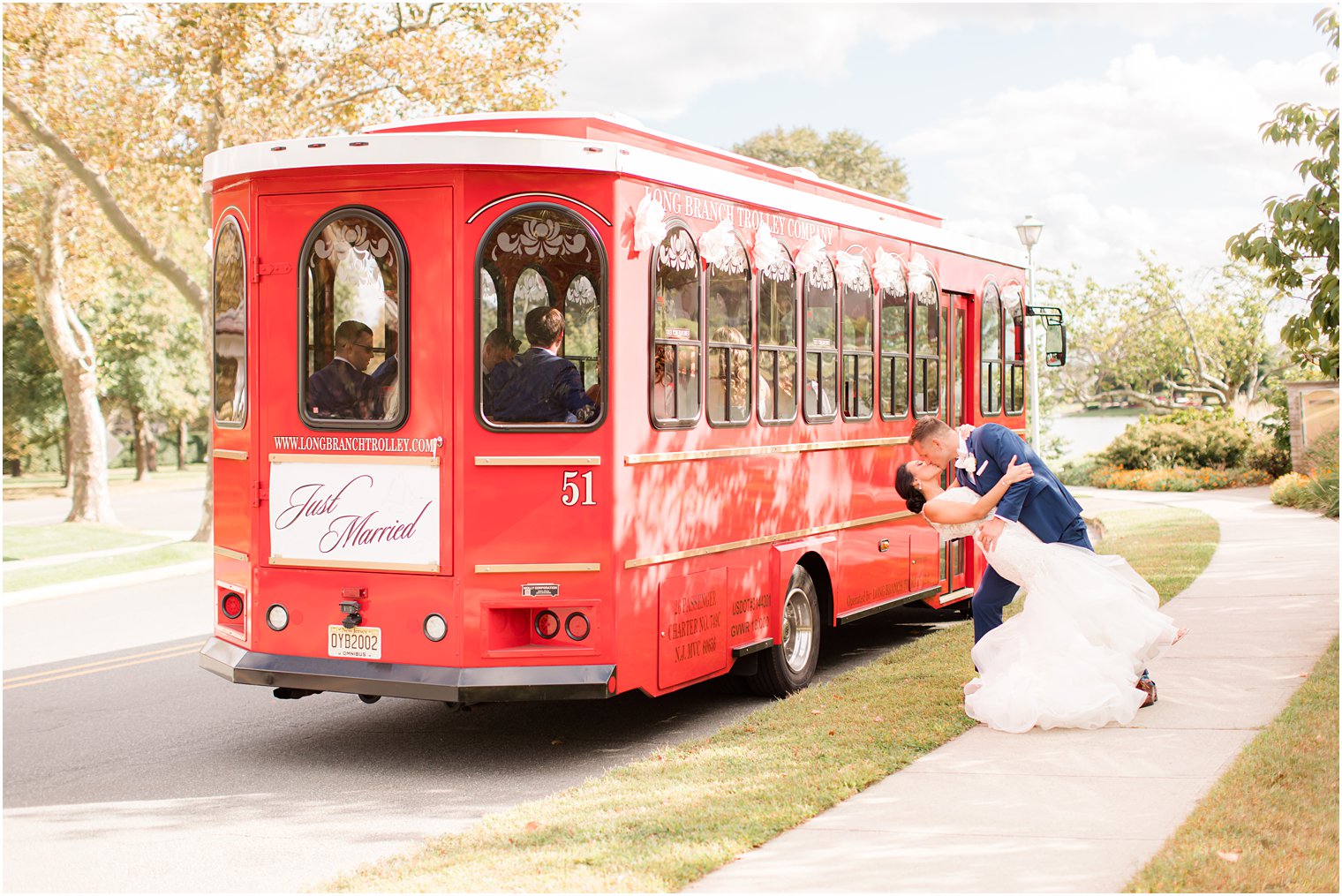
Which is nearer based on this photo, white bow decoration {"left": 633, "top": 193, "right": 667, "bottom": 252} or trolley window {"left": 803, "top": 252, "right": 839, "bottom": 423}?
white bow decoration {"left": 633, "top": 193, "right": 667, "bottom": 252}

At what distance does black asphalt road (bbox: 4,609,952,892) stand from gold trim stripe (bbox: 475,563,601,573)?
3.53 ft

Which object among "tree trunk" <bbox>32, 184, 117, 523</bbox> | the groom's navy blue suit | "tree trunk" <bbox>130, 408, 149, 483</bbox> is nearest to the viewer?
the groom's navy blue suit

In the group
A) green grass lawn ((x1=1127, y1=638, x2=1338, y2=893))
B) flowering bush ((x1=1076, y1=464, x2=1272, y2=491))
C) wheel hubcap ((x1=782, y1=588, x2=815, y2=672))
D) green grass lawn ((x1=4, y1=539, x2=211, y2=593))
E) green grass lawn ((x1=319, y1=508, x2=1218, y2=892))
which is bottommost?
green grass lawn ((x1=319, y1=508, x2=1218, y2=892))

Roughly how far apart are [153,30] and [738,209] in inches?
538

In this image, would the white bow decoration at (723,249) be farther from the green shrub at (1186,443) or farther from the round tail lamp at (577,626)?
the green shrub at (1186,443)

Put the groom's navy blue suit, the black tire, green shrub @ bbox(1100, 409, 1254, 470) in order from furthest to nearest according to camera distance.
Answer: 1. green shrub @ bbox(1100, 409, 1254, 470)
2. the black tire
3. the groom's navy blue suit

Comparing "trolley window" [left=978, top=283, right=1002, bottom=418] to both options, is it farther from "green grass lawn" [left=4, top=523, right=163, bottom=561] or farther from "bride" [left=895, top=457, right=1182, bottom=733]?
"green grass lawn" [left=4, top=523, right=163, bottom=561]

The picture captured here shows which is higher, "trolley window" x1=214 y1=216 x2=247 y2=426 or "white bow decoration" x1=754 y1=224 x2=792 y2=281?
"white bow decoration" x1=754 y1=224 x2=792 y2=281

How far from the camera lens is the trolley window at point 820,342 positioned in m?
8.77

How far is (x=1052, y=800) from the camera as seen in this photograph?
580 cm

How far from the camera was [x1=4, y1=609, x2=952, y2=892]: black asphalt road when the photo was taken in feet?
18.7

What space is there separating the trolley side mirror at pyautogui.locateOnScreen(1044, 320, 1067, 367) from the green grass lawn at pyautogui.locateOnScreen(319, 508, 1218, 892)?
4595 millimetres

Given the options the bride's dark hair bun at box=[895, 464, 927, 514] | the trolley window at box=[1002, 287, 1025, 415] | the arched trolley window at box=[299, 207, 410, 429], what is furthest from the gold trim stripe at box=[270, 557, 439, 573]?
the trolley window at box=[1002, 287, 1025, 415]

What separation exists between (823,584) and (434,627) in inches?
130
